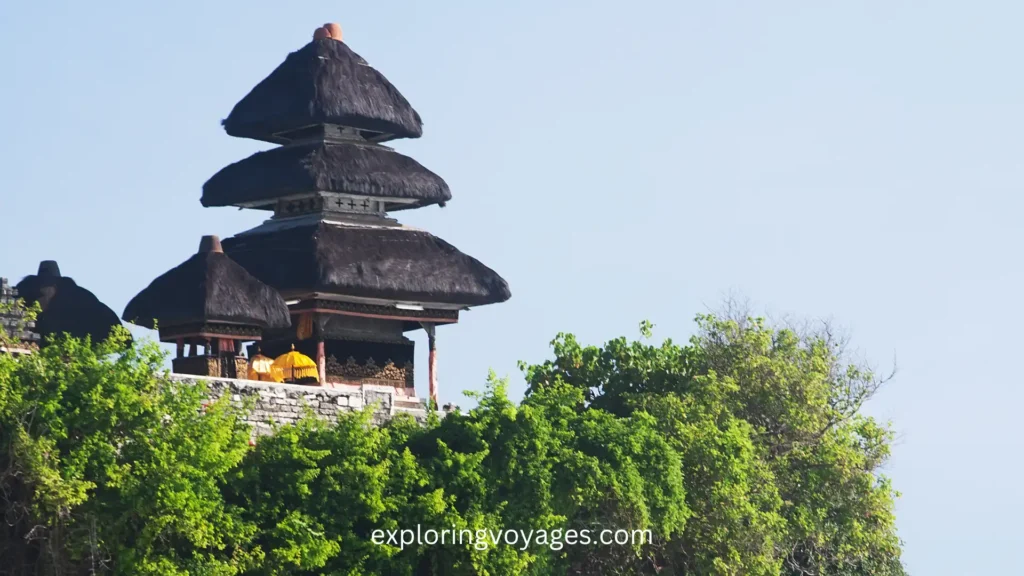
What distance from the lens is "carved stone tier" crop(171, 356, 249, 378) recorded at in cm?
3341

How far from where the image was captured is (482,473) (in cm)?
2995

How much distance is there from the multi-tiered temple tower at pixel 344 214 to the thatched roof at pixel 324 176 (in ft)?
0.06

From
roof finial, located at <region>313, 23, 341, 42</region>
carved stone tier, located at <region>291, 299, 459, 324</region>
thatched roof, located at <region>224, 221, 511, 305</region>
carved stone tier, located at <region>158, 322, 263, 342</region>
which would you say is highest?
roof finial, located at <region>313, 23, 341, 42</region>

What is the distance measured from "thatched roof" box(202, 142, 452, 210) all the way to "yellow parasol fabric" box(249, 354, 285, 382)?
12.9 feet

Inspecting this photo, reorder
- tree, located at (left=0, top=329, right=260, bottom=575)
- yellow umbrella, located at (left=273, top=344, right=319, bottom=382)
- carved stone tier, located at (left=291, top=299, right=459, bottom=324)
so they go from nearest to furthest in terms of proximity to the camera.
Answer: tree, located at (left=0, top=329, right=260, bottom=575) → yellow umbrella, located at (left=273, top=344, right=319, bottom=382) → carved stone tier, located at (left=291, top=299, right=459, bottom=324)

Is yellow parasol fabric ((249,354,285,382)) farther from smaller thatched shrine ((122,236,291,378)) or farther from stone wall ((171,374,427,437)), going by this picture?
stone wall ((171,374,427,437))

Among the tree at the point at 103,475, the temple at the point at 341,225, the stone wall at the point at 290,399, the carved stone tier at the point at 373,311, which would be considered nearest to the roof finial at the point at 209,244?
the temple at the point at 341,225

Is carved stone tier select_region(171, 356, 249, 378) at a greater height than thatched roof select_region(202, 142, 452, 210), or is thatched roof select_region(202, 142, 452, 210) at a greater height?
thatched roof select_region(202, 142, 452, 210)

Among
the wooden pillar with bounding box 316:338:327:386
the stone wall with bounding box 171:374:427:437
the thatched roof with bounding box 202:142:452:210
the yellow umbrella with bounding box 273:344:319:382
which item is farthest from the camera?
the thatched roof with bounding box 202:142:452:210

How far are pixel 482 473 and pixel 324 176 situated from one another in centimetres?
972

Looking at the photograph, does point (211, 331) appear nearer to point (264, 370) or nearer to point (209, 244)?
point (209, 244)

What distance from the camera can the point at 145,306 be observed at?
33.8 meters

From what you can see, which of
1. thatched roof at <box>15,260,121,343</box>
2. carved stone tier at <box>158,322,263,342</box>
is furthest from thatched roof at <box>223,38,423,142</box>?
thatched roof at <box>15,260,121,343</box>

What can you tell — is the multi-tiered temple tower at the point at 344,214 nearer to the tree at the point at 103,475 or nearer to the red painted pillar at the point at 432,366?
the red painted pillar at the point at 432,366
